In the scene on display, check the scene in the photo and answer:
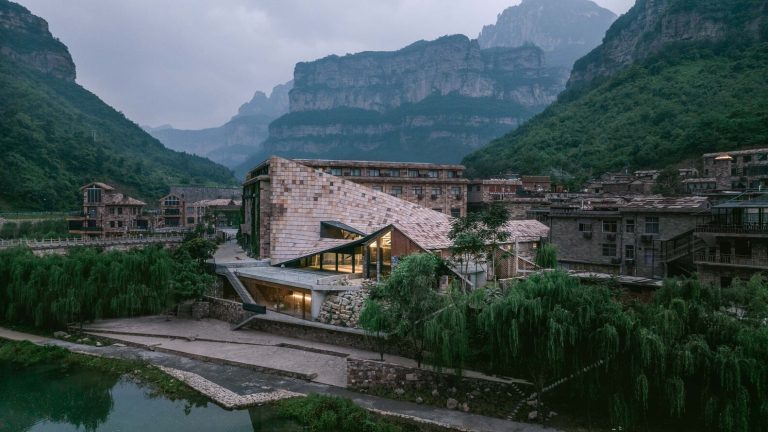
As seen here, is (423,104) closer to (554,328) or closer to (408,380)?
(408,380)

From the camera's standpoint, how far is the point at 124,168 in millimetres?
82125

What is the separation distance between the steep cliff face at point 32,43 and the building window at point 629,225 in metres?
135

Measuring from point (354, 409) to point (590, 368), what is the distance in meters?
7.53

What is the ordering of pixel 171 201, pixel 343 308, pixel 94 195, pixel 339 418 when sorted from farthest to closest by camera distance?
pixel 171 201 < pixel 94 195 < pixel 343 308 < pixel 339 418

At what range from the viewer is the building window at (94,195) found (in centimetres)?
5261

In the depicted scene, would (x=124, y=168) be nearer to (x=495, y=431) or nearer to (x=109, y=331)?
(x=109, y=331)

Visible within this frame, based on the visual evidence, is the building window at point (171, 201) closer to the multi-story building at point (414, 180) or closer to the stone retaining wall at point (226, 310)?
the multi-story building at point (414, 180)

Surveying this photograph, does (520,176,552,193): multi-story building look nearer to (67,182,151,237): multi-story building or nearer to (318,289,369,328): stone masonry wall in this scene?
(318,289,369,328): stone masonry wall

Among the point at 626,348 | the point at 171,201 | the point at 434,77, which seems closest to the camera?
the point at 626,348

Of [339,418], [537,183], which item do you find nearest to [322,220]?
[339,418]

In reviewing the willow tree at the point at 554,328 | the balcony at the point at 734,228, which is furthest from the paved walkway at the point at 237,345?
the balcony at the point at 734,228

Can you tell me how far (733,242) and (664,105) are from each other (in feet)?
181

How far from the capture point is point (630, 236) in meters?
27.4

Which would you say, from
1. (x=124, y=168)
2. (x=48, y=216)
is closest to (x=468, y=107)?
(x=124, y=168)
